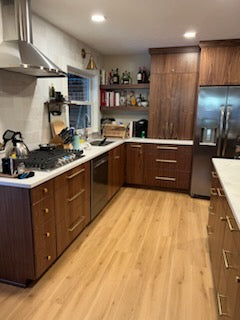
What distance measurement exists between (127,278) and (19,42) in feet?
7.18

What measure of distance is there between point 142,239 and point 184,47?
2933 millimetres

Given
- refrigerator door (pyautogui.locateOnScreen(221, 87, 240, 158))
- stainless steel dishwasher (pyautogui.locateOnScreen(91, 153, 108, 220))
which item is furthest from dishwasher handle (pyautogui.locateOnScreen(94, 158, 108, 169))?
refrigerator door (pyautogui.locateOnScreen(221, 87, 240, 158))

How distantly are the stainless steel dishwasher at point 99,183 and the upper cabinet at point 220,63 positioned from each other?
1.87m

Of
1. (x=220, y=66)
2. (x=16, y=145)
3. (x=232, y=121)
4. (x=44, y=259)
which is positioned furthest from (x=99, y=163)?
(x=220, y=66)

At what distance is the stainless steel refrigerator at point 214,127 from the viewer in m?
3.34

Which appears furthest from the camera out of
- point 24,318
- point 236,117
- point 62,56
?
point 236,117

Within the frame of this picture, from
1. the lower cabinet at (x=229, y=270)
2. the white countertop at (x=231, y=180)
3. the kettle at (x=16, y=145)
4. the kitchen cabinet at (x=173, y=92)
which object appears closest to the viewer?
the lower cabinet at (x=229, y=270)

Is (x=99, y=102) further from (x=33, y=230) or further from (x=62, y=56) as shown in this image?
(x=33, y=230)

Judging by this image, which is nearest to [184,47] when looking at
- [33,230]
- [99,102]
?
[99,102]

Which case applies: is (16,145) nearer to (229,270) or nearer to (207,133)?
(229,270)

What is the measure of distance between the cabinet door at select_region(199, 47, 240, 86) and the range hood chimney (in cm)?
223

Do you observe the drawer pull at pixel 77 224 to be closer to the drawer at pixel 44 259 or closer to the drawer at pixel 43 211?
the drawer at pixel 44 259

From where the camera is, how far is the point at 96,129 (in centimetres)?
438

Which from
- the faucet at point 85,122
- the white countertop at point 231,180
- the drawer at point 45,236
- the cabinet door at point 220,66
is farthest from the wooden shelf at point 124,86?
the drawer at point 45,236
